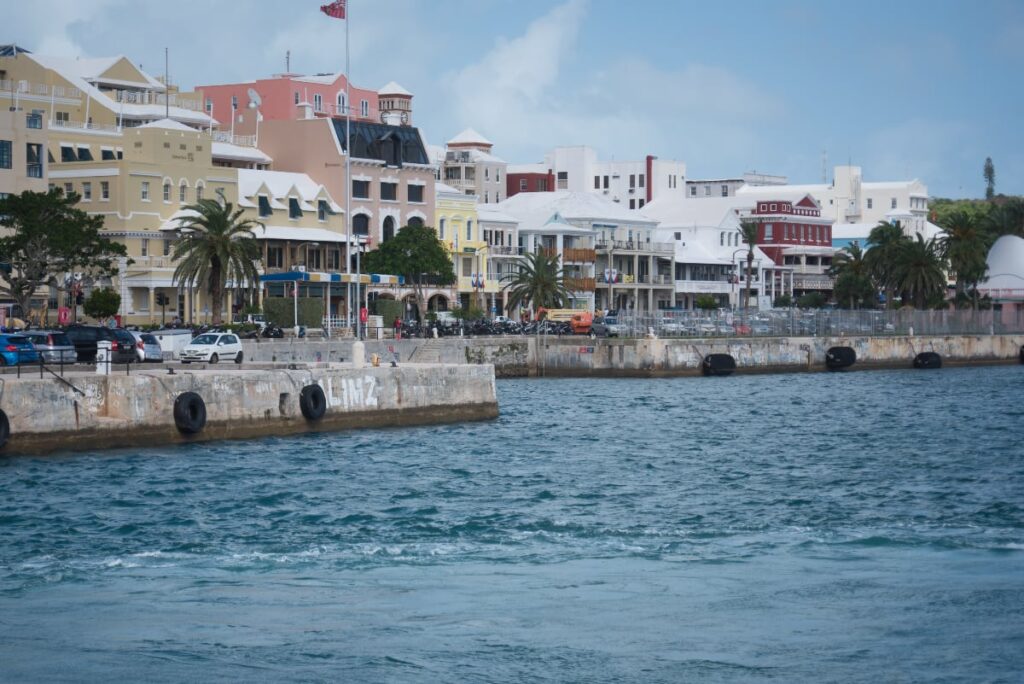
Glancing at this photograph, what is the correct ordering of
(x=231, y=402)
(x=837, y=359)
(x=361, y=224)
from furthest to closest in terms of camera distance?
(x=361, y=224) → (x=837, y=359) → (x=231, y=402)

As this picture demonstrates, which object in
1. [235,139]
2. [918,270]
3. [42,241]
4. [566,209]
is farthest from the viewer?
[566,209]

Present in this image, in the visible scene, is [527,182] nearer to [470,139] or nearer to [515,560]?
[470,139]

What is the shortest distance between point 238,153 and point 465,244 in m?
→ 19.0

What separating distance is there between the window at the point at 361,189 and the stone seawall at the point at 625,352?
2783 cm

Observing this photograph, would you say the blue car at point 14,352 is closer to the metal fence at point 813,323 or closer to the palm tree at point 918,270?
the metal fence at point 813,323

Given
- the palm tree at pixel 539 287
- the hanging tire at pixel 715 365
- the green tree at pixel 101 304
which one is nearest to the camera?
the green tree at pixel 101 304

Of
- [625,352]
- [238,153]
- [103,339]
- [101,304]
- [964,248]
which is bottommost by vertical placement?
[625,352]

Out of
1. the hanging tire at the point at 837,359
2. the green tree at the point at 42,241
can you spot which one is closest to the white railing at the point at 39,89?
the green tree at the point at 42,241

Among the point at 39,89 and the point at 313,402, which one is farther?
the point at 39,89

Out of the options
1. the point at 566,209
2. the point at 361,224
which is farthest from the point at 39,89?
the point at 566,209

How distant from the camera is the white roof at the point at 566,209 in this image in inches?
4929

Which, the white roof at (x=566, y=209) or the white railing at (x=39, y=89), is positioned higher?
the white railing at (x=39, y=89)

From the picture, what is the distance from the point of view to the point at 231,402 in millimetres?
43750

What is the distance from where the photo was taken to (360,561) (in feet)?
88.5
